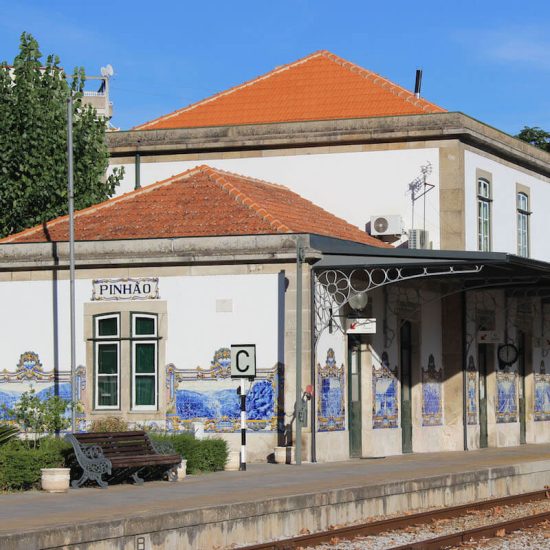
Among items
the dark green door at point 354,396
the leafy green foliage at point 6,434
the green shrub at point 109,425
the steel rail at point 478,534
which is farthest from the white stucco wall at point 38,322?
the steel rail at point 478,534

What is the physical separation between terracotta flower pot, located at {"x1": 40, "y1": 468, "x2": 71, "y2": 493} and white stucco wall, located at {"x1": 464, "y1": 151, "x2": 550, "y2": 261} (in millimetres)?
15770

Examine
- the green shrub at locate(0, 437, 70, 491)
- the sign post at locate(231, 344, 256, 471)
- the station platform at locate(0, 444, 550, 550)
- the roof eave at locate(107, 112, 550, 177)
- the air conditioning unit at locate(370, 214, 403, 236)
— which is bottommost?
the station platform at locate(0, 444, 550, 550)

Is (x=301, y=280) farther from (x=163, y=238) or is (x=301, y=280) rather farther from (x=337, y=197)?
(x=337, y=197)

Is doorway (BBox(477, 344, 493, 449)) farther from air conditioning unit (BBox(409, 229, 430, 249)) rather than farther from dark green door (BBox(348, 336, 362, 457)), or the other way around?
dark green door (BBox(348, 336, 362, 457))


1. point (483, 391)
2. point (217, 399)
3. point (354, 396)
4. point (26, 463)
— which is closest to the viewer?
point (26, 463)

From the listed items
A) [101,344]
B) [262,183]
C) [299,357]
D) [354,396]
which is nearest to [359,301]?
[299,357]

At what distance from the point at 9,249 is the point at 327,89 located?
39.5 ft

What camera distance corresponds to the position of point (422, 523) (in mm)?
17797

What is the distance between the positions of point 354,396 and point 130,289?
462cm

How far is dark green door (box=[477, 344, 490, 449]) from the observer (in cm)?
3378

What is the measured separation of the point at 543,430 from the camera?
37.5 meters

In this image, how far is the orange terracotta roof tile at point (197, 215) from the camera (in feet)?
87.5

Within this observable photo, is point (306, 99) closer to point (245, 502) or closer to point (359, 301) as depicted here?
point (359, 301)

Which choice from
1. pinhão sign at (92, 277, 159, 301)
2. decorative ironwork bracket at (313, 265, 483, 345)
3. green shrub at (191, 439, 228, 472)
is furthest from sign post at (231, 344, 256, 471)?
pinhão sign at (92, 277, 159, 301)
